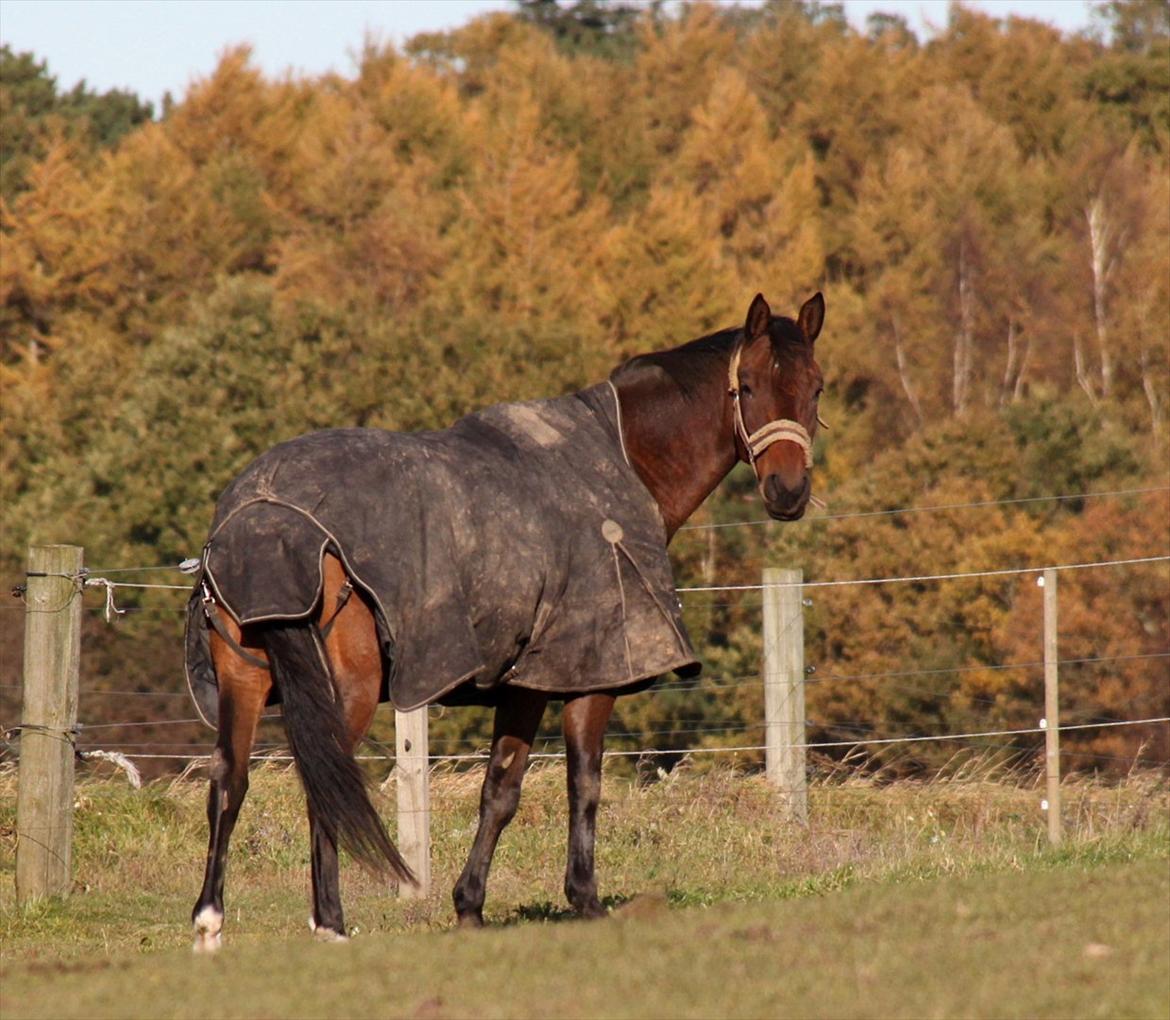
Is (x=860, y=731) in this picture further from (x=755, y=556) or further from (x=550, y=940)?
(x=550, y=940)

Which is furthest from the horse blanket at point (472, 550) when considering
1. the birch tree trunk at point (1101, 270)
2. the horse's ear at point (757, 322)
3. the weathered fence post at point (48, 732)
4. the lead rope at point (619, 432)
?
the birch tree trunk at point (1101, 270)

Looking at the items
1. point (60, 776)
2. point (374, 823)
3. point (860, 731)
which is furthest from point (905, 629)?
point (374, 823)

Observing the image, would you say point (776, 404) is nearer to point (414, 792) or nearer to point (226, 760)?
point (226, 760)

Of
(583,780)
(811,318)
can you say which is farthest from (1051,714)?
(583,780)

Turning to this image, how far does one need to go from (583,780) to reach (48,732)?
3.44 metres

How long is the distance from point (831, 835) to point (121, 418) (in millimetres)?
36048

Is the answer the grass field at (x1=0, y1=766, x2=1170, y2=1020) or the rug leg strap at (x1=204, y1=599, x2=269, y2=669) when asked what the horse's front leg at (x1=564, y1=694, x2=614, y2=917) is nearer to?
the grass field at (x1=0, y1=766, x2=1170, y2=1020)

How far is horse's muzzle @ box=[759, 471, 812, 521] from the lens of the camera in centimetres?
734

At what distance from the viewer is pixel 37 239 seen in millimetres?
55188

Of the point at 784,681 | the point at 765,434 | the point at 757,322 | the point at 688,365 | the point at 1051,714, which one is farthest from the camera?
the point at 784,681

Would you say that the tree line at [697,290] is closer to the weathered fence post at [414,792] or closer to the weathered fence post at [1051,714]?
the weathered fence post at [1051,714]

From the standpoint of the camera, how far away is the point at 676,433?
24.8ft

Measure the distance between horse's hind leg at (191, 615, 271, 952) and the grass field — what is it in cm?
14

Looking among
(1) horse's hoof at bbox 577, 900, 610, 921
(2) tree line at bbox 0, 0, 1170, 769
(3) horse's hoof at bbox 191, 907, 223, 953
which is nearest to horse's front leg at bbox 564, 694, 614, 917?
(1) horse's hoof at bbox 577, 900, 610, 921
